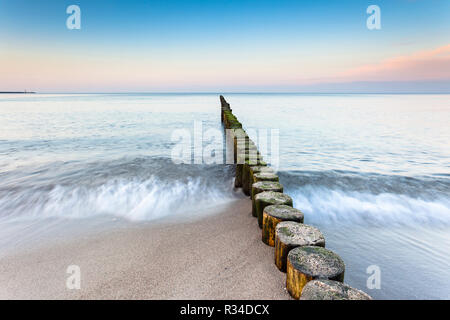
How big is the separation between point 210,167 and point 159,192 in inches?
84.1

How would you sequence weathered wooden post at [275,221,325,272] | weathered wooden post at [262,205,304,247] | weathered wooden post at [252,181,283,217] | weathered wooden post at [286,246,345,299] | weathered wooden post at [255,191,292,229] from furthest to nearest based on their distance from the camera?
weathered wooden post at [252,181,283,217] → weathered wooden post at [255,191,292,229] → weathered wooden post at [262,205,304,247] → weathered wooden post at [275,221,325,272] → weathered wooden post at [286,246,345,299]

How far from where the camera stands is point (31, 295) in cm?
219

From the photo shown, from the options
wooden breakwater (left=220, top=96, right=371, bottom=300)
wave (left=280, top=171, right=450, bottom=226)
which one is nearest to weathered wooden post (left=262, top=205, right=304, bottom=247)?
wooden breakwater (left=220, top=96, right=371, bottom=300)

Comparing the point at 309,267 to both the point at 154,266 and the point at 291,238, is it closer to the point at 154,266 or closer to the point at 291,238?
the point at 291,238

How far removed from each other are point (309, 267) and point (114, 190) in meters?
4.41

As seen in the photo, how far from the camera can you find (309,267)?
5.82ft

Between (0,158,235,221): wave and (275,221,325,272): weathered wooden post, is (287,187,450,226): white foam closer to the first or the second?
(0,158,235,221): wave

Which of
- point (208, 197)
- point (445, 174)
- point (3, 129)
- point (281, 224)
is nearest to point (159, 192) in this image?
point (208, 197)

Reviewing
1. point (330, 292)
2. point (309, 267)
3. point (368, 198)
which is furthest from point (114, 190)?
point (368, 198)

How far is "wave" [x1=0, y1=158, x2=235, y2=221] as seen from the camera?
4148mm

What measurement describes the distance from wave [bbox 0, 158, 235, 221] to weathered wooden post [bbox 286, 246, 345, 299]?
2519 millimetres

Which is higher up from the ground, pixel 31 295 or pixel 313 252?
pixel 313 252

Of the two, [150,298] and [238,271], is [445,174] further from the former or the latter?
[150,298]

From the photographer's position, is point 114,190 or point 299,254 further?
point 114,190
